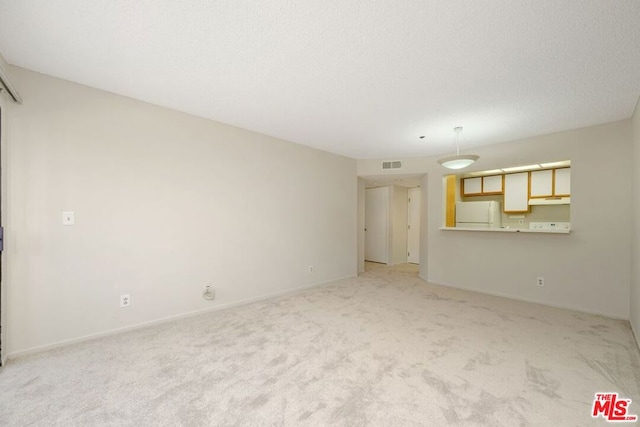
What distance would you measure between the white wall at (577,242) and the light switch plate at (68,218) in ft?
17.3

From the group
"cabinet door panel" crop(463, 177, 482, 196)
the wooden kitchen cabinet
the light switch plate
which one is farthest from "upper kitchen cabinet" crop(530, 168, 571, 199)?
the light switch plate

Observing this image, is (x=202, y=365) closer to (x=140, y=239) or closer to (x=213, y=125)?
(x=140, y=239)

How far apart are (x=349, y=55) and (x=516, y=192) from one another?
4719 millimetres

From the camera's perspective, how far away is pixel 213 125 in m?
3.34

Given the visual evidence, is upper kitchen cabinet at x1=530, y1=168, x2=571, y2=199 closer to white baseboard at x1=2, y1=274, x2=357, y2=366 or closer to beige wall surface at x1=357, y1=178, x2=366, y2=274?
beige wall surface at x1=357, y1=178, x2=366, y2=274

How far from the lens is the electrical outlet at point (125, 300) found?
105 inches

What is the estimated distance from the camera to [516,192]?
196 inches

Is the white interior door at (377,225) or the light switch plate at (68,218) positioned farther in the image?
the white interior door at (377,225)

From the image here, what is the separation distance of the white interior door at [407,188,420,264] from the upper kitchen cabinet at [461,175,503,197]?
1.52m

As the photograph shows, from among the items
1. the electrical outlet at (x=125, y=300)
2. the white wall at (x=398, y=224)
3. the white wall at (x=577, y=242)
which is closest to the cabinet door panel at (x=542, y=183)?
the white wall at (x=577, y=242)

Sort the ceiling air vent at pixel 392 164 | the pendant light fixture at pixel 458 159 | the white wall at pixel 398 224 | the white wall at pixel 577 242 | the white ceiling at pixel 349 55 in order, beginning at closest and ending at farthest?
the white ceiling at pixel 349 55, the white wall at pixel 577 242, the pendant light fixture at pixel 458 159, the ceiling air vent at pixel 392 164, the white wall at pixel 398 224

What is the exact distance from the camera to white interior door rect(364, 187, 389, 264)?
21.9ft

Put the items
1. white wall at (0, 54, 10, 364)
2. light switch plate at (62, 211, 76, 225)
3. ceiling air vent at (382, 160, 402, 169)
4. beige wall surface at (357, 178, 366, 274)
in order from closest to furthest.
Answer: white wall at (0, 54, 10, 364) < light switch plate at (62, 211, 76, 225) < ceiling air vent at (382, 160, 402, 169) < beige wall surface at (357, 178, 366, 274)

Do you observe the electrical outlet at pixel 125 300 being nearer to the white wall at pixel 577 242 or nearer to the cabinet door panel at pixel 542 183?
the white wall at pixel 577 242
